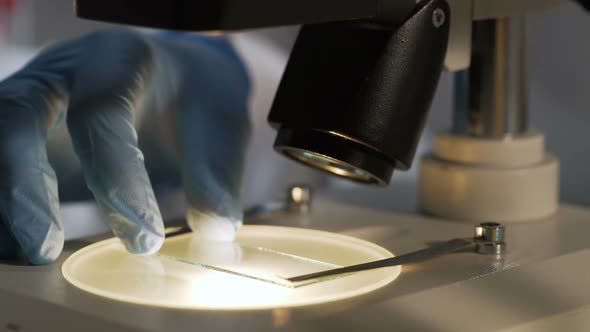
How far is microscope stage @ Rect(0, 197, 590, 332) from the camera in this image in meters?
0.68

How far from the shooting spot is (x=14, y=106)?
959mm

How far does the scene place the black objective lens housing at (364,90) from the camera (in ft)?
2.56

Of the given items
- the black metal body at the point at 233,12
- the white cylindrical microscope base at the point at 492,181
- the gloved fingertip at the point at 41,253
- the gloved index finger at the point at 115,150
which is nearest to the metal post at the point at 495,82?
the white cylindrical microscope base at the point at 492,181

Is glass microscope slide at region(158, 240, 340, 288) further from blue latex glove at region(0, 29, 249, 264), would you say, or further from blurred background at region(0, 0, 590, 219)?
blurred background at region(0, 0, 590, 219)

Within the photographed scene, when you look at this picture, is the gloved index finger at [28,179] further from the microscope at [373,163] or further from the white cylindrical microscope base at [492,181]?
the white cylindrical microscope base at [492,181]

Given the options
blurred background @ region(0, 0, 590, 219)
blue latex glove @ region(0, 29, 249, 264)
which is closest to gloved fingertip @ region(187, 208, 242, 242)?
blue latex glove @ region(0, 29, 249, 264)

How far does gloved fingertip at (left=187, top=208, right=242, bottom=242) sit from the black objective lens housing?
6.7 inches

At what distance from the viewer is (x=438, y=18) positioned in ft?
2.65

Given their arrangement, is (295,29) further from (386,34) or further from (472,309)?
(472,309)

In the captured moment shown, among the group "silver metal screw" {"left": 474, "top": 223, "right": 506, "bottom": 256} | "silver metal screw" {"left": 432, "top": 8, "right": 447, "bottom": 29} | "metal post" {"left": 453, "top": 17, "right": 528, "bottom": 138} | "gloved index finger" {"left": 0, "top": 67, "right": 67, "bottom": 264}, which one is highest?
"silver metal screw" {"left": 432, "top": 8, "right": 447, "bottom": 29}

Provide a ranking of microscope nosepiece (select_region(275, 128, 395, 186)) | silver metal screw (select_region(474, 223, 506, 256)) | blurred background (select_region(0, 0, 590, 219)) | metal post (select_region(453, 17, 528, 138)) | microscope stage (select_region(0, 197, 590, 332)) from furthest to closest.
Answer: blurred background (select_region(0, 0, 590, 219))
metal post (select_region(453, 17, 528, 138))
silver metal screw (select_region(474, 223, 506, 256))
microscope nosepiece (select_region(275, 128, 395, 186))
microscope stage (select_region(0, 197, 590, 332))

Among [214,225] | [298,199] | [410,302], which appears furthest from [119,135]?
[410,302]

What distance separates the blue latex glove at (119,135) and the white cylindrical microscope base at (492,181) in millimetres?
245

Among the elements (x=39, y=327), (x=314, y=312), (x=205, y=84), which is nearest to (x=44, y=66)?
(x=205, y=84)
